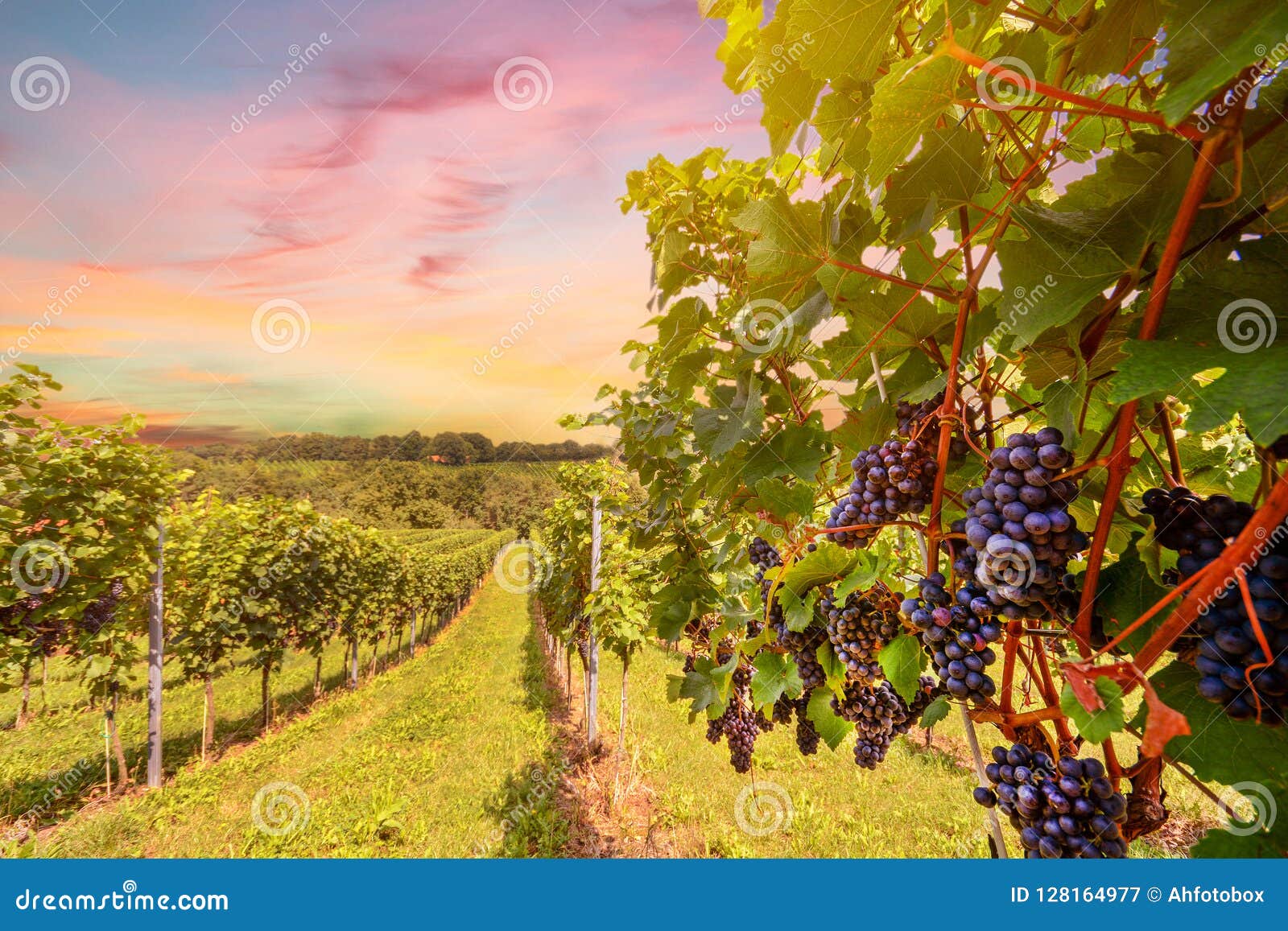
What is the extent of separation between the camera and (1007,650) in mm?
612

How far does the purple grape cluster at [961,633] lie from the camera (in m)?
0.61

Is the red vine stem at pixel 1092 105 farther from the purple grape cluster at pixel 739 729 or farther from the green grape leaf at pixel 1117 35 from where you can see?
the purple grape cluster at pixel 739 729

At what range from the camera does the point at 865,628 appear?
2.90 feet

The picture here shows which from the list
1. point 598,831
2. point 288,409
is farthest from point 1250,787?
point 288,409

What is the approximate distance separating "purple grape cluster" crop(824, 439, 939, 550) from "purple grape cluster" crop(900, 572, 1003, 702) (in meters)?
0.12

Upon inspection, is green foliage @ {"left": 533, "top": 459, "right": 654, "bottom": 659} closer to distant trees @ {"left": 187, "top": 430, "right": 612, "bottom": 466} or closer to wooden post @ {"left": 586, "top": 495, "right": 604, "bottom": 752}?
wooden post @ {"left": 586, "top": 495, "right": 604, "bottom": 752}

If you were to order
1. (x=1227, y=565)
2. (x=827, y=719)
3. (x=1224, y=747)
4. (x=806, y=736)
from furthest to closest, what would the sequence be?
(x=806, y=736)
(x=827, y=719)
(x=1224, y=747)
(x=1227, y=565)

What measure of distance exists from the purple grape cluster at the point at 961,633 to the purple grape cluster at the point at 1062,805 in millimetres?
78

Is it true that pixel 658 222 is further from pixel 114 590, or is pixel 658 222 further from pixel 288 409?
pixel 288 409

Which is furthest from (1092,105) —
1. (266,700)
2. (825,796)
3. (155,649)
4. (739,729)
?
(266,700)

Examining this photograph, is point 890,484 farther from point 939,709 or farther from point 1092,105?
point 1092,105

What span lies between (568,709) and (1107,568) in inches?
368

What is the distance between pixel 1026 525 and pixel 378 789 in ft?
27.5

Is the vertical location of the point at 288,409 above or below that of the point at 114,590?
above
